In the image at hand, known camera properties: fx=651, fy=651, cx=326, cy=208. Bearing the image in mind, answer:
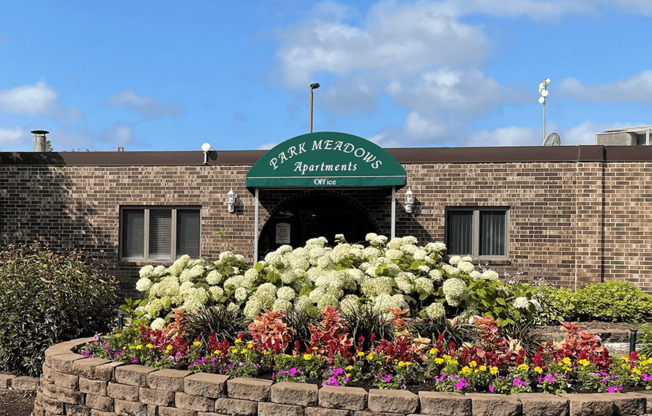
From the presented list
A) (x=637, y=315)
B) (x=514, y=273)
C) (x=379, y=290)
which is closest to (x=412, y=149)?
(x=514, y=273)

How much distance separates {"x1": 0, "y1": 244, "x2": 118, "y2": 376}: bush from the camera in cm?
771

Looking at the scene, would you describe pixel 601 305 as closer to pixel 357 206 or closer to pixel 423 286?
pixel 357 206

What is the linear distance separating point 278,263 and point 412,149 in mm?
6707

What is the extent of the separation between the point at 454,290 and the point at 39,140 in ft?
39.3

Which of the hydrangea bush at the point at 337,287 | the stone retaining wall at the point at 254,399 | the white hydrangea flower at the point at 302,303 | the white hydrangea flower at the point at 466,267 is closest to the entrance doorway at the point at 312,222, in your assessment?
the hydrangea bush at the point at 337,287

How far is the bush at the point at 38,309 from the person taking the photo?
7.71 meters

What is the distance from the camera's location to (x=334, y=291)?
257 inches

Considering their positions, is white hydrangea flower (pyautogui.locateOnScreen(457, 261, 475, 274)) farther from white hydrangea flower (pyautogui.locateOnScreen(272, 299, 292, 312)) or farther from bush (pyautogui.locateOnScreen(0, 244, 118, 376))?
bush (pyautogui.locateOnScreen(0, 244, 118, 376))

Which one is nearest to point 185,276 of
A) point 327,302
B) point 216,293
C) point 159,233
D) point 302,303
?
point 216,293

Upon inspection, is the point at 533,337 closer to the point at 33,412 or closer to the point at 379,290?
the point at 379,290

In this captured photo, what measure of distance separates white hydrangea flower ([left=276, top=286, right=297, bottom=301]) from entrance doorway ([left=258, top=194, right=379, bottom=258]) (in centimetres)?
688

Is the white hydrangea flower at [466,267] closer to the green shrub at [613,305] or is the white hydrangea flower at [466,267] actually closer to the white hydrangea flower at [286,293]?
the white hydrangea flower at [286,293]

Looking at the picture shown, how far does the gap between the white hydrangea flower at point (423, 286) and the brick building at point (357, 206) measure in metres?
5.05

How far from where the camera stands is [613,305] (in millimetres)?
11328
